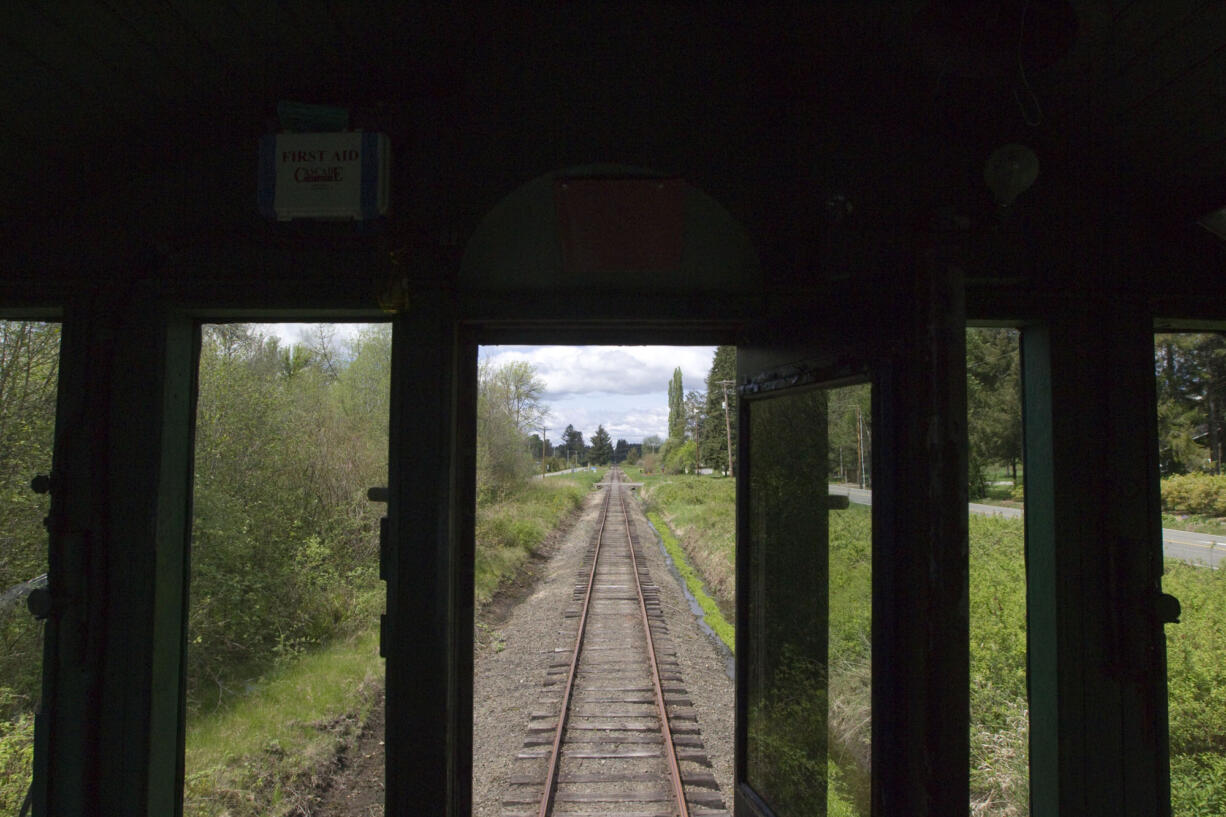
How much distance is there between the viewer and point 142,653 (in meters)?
1.94

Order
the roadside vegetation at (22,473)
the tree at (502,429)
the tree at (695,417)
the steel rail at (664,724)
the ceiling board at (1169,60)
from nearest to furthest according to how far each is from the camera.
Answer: the ceiling board at (1169,60)
the roadside vegetation at (22,473)
the steel rail at (664,724)
the tree at (502,429)
the tree at (695,417)

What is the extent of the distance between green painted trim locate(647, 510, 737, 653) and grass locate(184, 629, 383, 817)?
2864 millimetres

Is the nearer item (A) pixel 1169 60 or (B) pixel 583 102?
(A) pixel 1169 60

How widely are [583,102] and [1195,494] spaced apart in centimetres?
287

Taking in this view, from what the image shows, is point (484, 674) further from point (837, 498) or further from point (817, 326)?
Result: point (817, 326)

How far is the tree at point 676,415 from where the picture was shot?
42.5 metres

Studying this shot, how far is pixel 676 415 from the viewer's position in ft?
146

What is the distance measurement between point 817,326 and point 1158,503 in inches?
59.7

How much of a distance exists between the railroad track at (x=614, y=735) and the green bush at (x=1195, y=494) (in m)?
2.51

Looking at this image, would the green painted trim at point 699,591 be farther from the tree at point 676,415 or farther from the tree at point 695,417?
the tree at point 676,415

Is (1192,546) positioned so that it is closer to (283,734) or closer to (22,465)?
(22,465)

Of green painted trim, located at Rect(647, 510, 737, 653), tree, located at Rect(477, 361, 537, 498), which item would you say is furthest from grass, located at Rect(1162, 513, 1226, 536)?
tree, located at Rect(477, 361, 537, 498)

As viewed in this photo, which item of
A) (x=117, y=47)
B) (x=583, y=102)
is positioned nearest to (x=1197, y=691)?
(x=583, y=102)

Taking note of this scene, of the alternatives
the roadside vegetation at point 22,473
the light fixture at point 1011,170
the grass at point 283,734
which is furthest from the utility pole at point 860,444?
the grass at point 283,734
